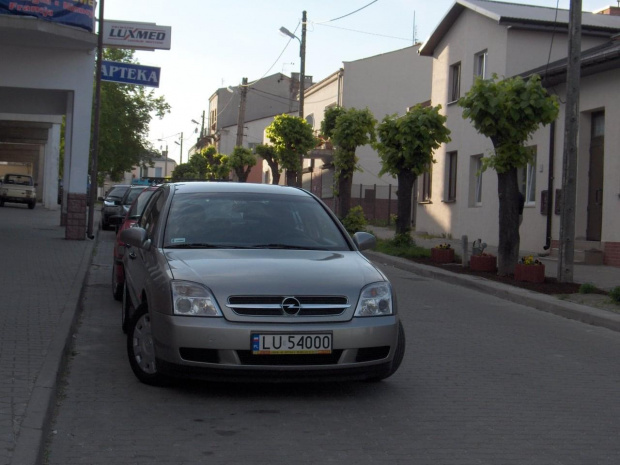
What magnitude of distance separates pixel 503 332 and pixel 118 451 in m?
6.09

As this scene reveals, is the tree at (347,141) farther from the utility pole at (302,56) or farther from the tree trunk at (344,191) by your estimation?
the utility pole at (302,56)

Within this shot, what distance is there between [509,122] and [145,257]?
32.1 ft

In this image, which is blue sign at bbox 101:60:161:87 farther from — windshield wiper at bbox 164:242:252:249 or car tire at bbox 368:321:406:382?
car tire at bbox 368:321:406:382

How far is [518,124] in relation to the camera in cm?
1528

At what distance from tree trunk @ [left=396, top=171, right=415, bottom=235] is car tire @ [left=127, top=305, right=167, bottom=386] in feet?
53.5

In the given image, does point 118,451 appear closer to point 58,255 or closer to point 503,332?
point 503,332

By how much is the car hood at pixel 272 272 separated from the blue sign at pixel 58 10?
1290cm

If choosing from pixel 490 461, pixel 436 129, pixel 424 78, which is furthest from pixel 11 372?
pixel 424 78

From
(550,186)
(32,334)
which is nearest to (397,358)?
(32,334)

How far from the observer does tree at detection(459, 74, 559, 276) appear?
1504 cm

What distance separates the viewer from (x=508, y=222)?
50.9ft

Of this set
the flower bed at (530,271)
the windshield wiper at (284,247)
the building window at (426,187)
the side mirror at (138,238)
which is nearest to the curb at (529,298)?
the flower bed at (530,271)

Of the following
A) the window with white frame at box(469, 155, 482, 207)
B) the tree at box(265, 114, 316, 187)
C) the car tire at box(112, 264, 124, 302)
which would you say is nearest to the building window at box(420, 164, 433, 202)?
the window with white frame at box(469, 155, 482, 207)

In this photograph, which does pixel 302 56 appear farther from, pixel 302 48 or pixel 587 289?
pixel 587 289
